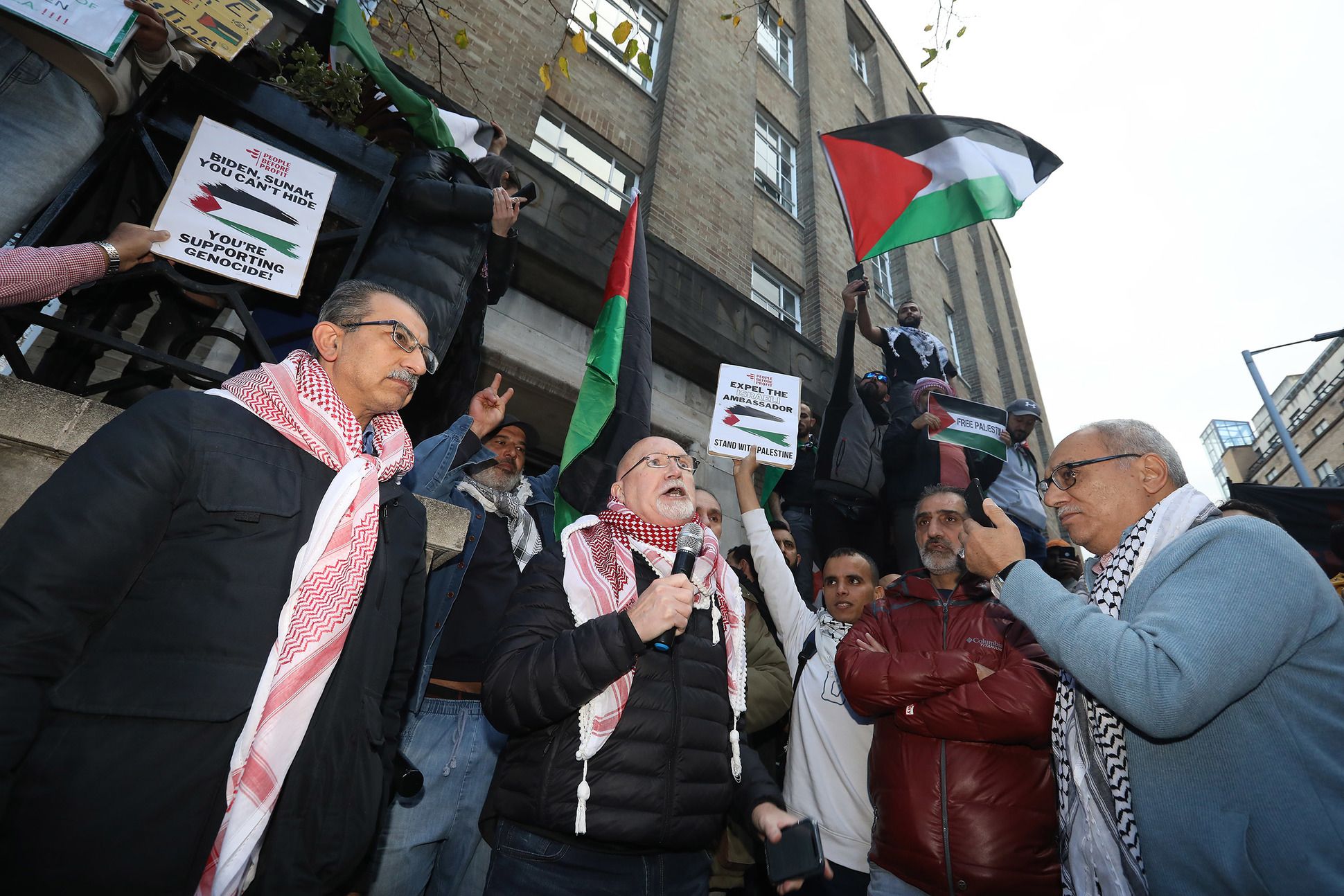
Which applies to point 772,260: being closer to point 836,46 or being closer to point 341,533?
point 836,46

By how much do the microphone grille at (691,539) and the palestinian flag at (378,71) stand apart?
3.92 m

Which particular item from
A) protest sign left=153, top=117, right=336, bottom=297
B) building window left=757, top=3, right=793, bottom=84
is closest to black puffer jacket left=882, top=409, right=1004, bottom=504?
protest sign left=153, top=117, right=336, bottom=297

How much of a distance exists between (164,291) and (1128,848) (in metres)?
5.39

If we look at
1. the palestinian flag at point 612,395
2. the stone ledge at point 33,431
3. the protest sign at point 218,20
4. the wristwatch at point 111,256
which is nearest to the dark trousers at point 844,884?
the palestinian flag at point 612,395

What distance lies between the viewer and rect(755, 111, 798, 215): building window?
1295cm

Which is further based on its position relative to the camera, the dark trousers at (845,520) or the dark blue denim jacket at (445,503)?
the dark trousers at (845,520)

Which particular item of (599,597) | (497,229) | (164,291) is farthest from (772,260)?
(599,597)

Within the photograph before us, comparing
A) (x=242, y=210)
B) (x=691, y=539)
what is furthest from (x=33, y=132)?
(x=691, y=539)

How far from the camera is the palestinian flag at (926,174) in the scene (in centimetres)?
623

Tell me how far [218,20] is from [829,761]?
4943 mm

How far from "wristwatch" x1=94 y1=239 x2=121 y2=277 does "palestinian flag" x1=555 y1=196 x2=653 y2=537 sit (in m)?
2.46

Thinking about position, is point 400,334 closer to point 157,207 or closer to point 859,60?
point 157,207

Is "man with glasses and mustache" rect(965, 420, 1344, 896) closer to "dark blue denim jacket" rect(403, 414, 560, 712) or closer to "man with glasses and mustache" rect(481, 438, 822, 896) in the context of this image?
"man with glasses and mustache" rect(481, 438, 822, 896)

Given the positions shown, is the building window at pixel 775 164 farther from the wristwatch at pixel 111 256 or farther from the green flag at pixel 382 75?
the wristwatch at pixel 111 256
